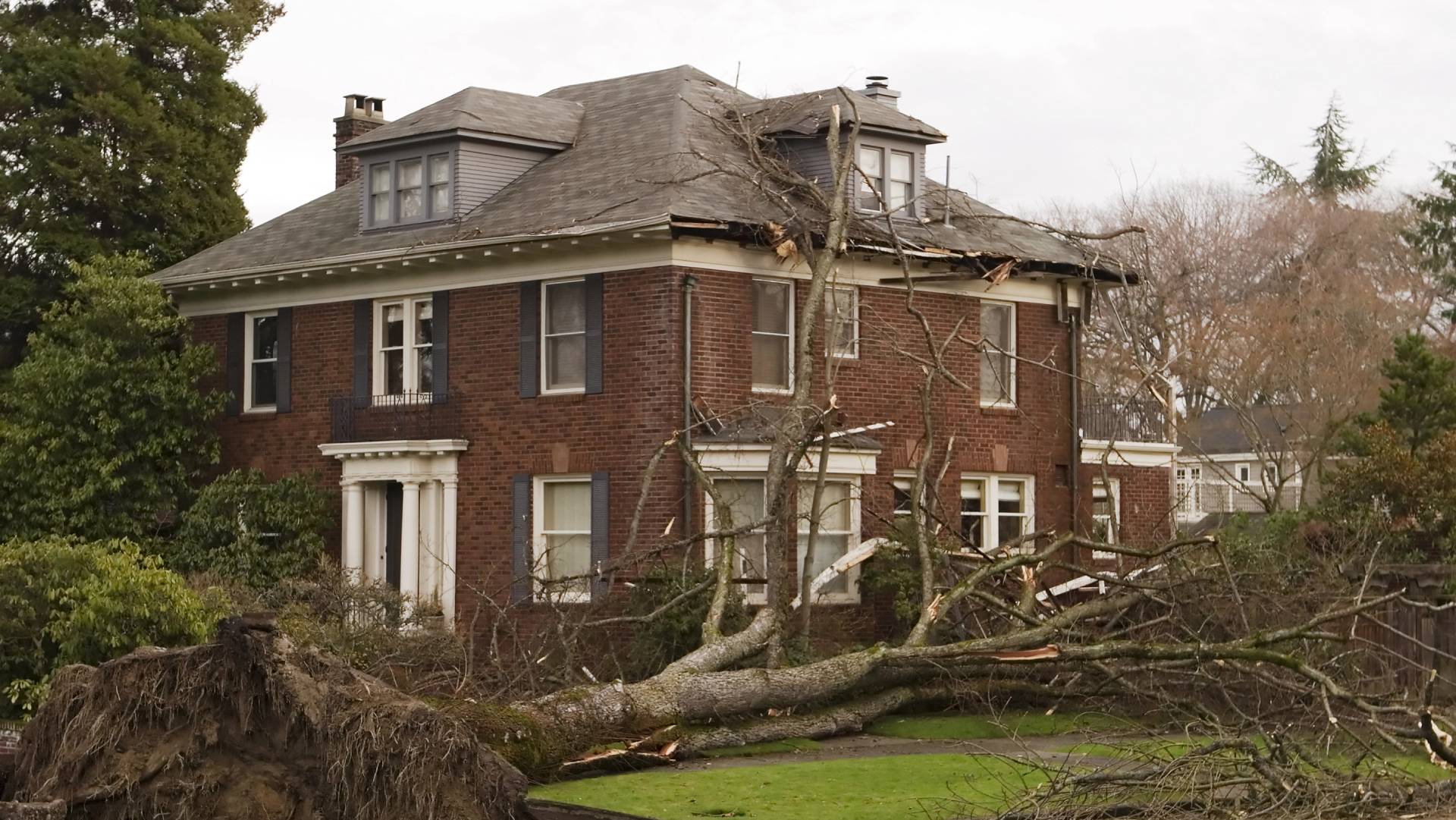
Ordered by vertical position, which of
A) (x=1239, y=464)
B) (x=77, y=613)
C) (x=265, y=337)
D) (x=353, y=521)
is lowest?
(x=77, y=613)

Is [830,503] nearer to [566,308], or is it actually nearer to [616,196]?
[566,308]

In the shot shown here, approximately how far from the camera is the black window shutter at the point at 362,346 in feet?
88.0

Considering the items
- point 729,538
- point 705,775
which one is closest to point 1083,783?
point 705,775

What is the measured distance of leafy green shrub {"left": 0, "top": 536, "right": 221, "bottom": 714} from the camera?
805 inches

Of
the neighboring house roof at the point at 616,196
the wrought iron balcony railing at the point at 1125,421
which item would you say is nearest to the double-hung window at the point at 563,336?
the neighboring house roof at the point at 616,196

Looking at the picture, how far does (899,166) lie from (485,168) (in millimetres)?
5750

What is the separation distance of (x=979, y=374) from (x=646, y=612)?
7448mm

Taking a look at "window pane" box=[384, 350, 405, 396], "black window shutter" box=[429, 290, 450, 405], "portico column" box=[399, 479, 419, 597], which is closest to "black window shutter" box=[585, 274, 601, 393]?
"black window shutter" box=[429, 290, 450, 405]

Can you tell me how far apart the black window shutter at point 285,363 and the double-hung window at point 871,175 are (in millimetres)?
8517

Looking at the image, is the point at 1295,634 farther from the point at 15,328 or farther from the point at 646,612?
the point at 15,328

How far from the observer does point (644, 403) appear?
78.8 ft

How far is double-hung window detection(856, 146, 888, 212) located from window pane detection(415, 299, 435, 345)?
607 cm

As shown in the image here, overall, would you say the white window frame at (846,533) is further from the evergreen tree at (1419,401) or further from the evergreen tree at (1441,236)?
the evergreen tree at (1441,236)

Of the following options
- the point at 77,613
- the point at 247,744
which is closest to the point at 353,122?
the point at 77,613
